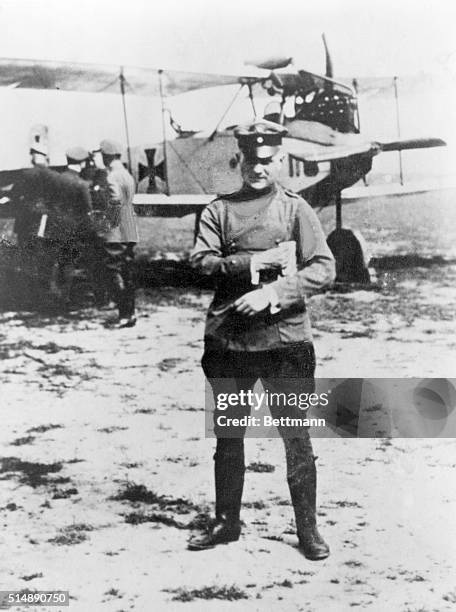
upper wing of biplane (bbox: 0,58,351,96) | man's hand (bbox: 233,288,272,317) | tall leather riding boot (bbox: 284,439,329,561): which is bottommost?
tall leather riding boot (bbox: 284,439,329,561)

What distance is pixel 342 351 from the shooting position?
2.91 m

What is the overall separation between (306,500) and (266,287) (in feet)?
2.80

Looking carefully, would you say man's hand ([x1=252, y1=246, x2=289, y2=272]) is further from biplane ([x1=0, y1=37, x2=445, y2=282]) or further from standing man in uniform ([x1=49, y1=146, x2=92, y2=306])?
standing man in uniform ([x1=49, y1=146, x2=92, y2=306])

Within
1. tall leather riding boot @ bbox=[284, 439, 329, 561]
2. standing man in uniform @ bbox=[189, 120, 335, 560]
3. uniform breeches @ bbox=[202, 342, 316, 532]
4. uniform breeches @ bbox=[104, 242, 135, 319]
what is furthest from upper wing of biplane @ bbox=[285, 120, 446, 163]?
tall leather riding boot @ bbox=[284, 439, 329, 561]

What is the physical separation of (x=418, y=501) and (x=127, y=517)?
4.03 feet

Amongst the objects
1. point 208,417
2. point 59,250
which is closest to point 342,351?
point 208,417

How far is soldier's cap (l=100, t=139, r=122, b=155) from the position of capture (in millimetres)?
3119

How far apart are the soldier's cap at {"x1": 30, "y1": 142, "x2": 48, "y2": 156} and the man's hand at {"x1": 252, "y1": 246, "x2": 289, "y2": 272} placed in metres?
1.27

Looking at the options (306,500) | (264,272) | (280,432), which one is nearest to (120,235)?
(264,272)

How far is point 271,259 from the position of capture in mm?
2512

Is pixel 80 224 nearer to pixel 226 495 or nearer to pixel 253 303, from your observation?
pixel 253 303

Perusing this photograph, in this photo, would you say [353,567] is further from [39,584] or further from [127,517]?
[39,584]

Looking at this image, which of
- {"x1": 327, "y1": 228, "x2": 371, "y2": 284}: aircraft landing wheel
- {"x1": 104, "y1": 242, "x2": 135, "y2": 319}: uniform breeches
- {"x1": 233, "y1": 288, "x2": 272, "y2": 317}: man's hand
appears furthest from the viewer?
{"x1": 104, "y1": 242, "x2": 135, "y2": 319}: uniform breeches

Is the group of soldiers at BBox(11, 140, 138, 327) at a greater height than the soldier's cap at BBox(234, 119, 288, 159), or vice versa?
the soldier's cap at BBox(234, 119, 288, 159)
